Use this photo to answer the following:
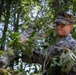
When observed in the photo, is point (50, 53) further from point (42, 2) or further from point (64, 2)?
point (42, 2)

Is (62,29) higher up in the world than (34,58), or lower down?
higher up

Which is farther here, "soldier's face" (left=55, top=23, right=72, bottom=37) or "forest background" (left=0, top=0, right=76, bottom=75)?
"soldier's face" (left=55, top=23, right=72, bottom=37)

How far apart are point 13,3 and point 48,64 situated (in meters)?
1.51

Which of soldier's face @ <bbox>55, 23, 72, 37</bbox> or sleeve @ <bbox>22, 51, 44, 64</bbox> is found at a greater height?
soldier's face @ <bbox>55, 23, 72, 37</bbox>

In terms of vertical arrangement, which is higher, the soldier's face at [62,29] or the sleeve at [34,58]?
the soldier's face at [62,29]

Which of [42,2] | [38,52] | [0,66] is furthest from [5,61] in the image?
[42,2]

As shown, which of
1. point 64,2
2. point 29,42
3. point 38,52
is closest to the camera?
point 29,42

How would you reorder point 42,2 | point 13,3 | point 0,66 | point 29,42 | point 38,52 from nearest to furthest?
1. point 0,66
2. point 29,42
3. point 38,52
4. point 13,3
5. point 42,2

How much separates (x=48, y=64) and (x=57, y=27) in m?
0.32

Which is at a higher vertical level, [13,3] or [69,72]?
[13,3]

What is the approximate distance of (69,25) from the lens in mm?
2516

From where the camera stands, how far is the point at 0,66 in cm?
209

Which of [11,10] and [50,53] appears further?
[11,10]

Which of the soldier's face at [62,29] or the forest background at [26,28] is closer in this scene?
the forest background at [26,28]
